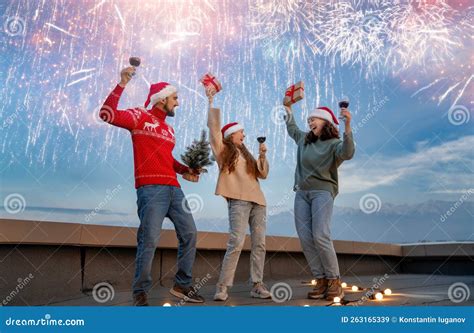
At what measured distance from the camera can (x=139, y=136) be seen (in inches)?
132

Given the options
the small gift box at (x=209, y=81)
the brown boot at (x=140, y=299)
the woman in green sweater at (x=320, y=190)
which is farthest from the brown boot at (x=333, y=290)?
the small gift box at (x=209, y=81)

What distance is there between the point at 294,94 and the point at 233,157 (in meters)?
0.84

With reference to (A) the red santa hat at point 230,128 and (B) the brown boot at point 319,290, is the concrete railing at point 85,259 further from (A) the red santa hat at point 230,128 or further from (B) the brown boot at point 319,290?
(B) the brown boot at point 319,290

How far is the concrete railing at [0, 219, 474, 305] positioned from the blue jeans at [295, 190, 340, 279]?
1.48 metres

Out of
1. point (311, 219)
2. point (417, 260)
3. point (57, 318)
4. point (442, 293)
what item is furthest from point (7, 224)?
point (417, 260)

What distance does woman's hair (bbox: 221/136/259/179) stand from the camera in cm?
367

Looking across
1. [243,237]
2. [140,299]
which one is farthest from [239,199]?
[140,299]

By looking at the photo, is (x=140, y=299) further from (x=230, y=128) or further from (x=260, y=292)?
(x=230, y=128)

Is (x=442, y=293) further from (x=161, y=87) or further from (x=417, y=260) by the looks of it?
(x=417, y=260)

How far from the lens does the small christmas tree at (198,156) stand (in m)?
3.68

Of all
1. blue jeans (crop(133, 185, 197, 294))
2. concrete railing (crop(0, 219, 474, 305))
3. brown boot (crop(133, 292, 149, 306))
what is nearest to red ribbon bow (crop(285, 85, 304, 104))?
blue jeans (crop(133, 185, 197, 294))

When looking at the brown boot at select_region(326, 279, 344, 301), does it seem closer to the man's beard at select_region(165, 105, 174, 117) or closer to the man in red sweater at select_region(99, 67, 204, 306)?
the man in red sweater at select_region(99, 67, 204, 306)

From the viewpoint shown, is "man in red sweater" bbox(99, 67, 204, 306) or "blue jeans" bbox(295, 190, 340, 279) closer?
"man in red sweater" bbox(99, 67, 204, 306)

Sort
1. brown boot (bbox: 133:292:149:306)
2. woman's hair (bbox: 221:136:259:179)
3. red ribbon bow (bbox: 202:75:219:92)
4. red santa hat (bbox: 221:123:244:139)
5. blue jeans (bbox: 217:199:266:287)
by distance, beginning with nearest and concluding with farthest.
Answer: brown boot (bbox: 133:292:149:306) → blue jeans (bbox: 217:199:266:287) → red ribbon bow (bbox: 202:75:219:92) → woman's hair (bbox: 221:136:259:179) → red santa hat (bbox: 221:123:244:139)
